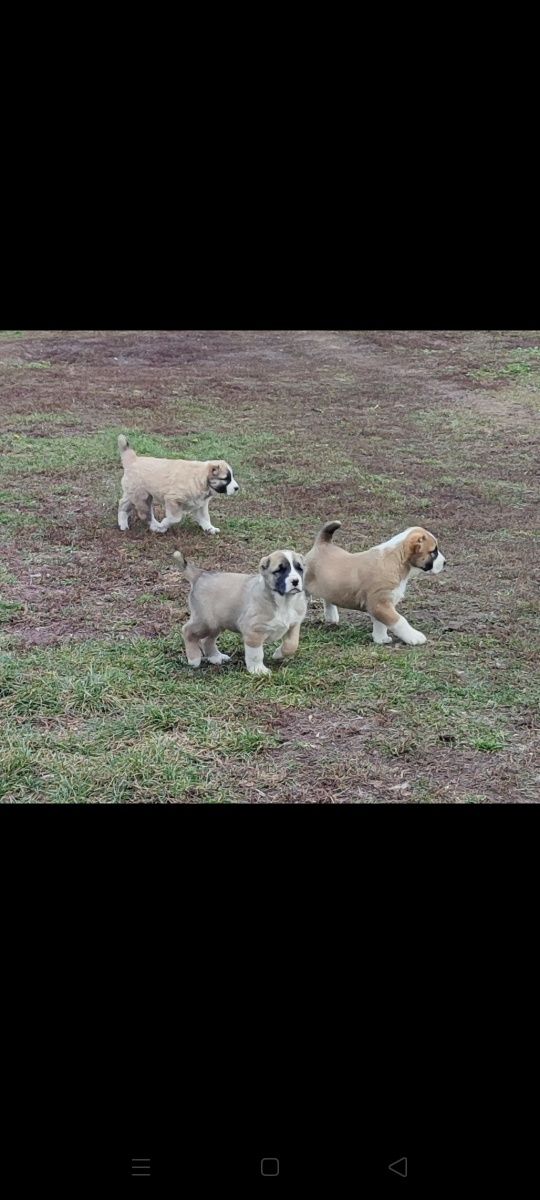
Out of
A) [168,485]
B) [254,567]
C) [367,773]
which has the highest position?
[168,485]

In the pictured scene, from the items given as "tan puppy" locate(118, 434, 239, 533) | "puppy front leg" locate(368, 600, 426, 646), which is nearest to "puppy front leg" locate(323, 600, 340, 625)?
"puppy front leg" locate(368, 600, 426, 646)

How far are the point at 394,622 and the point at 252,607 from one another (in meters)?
0.96

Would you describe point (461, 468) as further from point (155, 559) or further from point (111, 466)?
point (155, 559)

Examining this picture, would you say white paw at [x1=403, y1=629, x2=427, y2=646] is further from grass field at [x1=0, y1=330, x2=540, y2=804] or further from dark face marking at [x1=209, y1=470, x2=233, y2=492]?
dark face marking at [x1=209, y1=470, x2=233, y2=492]

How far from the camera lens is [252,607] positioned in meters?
5.39

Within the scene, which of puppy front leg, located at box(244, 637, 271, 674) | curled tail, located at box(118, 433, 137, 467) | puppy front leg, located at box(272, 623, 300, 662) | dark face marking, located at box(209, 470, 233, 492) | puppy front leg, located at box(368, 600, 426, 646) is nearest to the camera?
puppy front leg, located at box(244, 637, 271, 674)

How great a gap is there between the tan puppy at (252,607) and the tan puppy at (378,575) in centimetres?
53

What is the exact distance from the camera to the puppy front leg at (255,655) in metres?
5.44

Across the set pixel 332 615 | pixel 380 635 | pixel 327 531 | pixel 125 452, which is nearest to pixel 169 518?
pixel 125 452

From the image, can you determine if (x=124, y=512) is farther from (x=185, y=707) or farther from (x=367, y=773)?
(x=367, y=773)

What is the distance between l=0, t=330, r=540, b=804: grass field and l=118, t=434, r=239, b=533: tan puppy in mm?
218

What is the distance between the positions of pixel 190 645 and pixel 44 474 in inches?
174

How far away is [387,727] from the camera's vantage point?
16.1 ft

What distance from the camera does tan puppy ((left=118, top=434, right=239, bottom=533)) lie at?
309 inches
